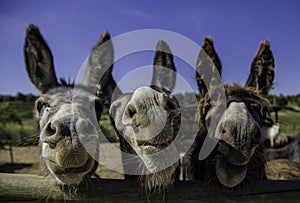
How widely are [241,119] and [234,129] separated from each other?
0.34ft

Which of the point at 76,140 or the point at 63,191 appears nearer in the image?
the point at 76,140

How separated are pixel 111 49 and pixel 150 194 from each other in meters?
1.89

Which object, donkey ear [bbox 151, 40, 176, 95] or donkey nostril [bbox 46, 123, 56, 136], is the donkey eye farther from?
donkey ear [bbox 151, 40, 176, 95]

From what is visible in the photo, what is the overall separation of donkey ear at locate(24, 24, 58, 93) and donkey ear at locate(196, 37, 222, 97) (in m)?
1.60

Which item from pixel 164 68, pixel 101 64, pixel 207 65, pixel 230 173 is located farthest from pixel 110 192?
pixel 101 64

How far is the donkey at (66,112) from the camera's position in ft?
5.29

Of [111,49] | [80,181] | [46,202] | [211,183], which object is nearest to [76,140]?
[80,181]

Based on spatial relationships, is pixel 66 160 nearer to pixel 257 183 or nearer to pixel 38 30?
pixel 257 183

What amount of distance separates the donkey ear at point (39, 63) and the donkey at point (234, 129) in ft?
5.47

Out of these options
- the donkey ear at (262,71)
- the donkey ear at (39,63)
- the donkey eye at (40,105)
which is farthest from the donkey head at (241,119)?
the donkey ear at (39,63)

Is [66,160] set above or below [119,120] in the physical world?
below

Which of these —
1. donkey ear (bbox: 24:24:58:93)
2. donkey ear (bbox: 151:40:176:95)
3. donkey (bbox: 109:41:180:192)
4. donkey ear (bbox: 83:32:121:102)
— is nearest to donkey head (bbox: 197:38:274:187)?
donkey ear (bbox: 151:40:176:95)

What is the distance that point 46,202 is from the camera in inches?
72.8

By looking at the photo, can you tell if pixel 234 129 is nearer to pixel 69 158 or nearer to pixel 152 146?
pixel 152 146
